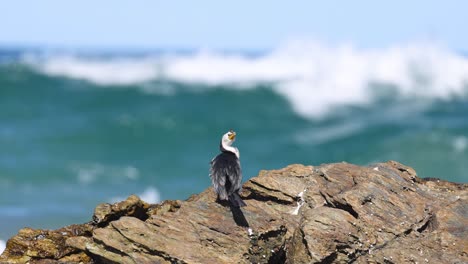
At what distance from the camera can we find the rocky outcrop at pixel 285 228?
9422 millimetres

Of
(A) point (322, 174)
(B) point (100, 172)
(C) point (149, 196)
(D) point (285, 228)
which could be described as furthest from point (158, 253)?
(B) point (100, 172)

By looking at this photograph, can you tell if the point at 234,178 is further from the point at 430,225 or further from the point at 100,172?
the point at 100,172

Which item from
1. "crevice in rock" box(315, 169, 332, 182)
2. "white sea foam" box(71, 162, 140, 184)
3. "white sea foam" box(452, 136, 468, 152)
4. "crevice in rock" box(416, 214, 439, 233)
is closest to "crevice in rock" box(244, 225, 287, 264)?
"crevice in rock" box(315, 169, 332, 182)

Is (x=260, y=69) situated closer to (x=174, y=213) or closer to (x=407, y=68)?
(x=407, y=68)

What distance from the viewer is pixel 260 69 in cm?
5700

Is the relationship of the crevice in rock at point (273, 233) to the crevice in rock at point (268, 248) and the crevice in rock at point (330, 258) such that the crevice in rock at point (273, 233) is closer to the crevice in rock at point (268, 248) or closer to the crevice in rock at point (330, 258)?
the crevice in rock at point (268, 248)

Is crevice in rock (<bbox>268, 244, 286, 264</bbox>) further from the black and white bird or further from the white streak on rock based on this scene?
the white streak on rock

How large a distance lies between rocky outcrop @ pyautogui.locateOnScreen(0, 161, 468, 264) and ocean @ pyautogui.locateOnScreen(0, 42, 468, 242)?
8613 mm

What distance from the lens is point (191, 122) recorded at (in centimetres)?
4156

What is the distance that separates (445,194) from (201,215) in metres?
3.60

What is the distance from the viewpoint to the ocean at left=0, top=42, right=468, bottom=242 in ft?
96.7

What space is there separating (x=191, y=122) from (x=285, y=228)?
104 feet

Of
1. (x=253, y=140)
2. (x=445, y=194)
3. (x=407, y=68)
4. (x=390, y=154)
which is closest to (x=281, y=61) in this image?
(x=407, y=68)

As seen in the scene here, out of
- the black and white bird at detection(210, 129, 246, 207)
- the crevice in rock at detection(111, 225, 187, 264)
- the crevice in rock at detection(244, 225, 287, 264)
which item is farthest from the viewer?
the black and white bird at detection(210, 129, 246, 207)
